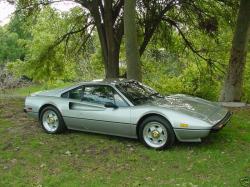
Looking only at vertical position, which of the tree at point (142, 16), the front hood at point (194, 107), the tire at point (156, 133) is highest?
the tree at point (142, 16)

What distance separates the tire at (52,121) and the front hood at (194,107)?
2189 mm

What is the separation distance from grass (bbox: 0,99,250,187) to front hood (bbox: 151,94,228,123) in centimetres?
57

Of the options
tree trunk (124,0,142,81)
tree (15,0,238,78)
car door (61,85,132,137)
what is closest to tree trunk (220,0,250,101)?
tree (15,0,238,78)

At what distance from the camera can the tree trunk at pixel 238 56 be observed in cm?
1214

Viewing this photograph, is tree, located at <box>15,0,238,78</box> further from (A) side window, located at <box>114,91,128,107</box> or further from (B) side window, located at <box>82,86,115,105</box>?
(A) side window, located at <box>114,91,128,107</box>

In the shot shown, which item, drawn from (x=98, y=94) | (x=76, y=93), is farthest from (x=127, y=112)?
(x=76, y=93)

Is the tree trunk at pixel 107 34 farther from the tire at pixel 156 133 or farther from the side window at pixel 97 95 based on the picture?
the tire at pixel 156 133

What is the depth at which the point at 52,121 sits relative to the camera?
859 centimetres

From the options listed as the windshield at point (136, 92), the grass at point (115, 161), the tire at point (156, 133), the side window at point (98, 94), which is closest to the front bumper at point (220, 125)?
the grass at point (115, 161)

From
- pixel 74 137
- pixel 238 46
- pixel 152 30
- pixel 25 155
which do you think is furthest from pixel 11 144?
pixel 152 30

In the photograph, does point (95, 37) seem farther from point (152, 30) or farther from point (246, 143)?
point (246, 143)

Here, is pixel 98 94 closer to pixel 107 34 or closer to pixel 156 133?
pixel 156 133

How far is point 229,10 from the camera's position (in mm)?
15422

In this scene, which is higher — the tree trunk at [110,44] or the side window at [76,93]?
the tree trunk at [110,44]
